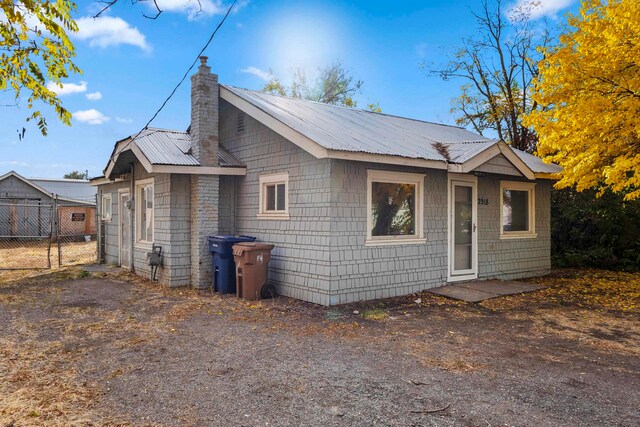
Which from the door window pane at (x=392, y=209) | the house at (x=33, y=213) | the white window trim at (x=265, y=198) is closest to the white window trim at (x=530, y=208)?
the door window pane at (x=392, y=209)

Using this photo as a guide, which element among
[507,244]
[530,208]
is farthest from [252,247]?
[530,208]

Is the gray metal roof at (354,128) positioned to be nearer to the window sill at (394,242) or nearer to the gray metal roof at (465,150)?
the gray metal roof at (465,150)

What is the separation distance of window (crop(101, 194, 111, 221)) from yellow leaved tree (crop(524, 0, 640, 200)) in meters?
12.7

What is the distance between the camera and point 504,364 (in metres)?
5.19

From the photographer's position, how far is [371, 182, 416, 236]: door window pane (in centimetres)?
884

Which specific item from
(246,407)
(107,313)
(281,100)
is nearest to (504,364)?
(246,407)

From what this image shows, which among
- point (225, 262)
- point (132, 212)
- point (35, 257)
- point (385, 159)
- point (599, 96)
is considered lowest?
point (35, 257)

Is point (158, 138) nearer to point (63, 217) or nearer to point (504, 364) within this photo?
point (504, 364)

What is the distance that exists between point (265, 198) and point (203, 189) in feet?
4.52

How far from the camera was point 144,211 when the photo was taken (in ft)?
39.4

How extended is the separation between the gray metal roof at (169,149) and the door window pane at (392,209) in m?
3.36

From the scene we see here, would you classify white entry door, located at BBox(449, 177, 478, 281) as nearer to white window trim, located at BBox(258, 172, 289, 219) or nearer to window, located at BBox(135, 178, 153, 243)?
white window trim, located at BBox(258, 172, 289, 219)

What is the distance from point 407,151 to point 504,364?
15.6ft

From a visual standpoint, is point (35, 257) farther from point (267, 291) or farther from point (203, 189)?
point (267, 291)
